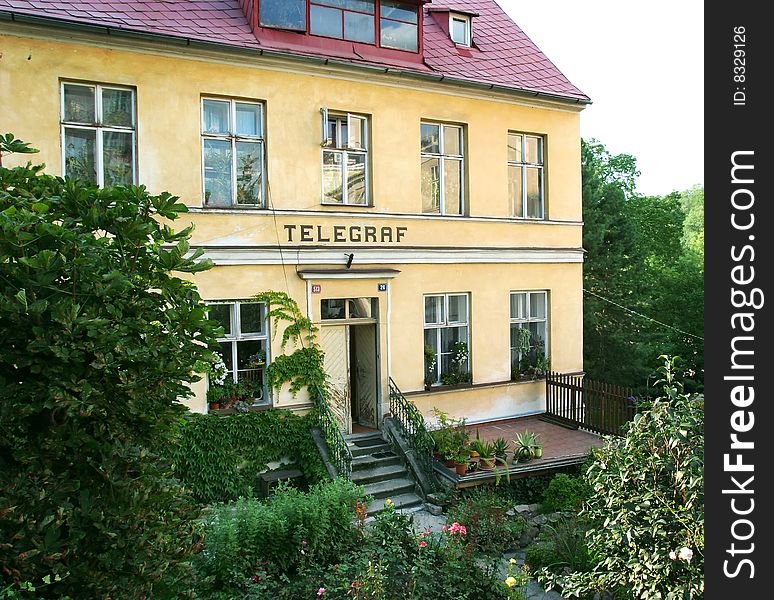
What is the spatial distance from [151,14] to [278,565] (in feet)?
31.0

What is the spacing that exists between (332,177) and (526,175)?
4.97 metres

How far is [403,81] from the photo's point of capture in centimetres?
1349

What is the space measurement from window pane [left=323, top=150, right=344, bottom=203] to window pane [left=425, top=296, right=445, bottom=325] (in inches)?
114

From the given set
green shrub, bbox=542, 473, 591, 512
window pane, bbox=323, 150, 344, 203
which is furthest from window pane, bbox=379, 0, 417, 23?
green shrub, bbox=542, 473, 591, 512

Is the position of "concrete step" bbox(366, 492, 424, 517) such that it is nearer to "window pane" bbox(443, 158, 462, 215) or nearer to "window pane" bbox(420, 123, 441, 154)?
"window pane" bbox(443, 158, 462, 215)

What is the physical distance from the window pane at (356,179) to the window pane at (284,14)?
8.59ft

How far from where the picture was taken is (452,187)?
47.4ft

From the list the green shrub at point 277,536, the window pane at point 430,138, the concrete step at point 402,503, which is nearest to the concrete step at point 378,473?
the concrete step at point 402,503

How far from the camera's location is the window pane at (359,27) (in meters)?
13.2

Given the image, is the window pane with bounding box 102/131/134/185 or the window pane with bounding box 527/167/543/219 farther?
the window pane with bounding box 527/167/543/219

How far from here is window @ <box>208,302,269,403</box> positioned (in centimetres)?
1200

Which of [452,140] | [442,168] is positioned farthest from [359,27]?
[442,168]

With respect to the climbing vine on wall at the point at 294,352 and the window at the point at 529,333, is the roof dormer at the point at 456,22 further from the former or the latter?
the climbing vine on wall at the point at 294,352

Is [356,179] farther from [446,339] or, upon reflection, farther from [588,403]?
[588,403]
